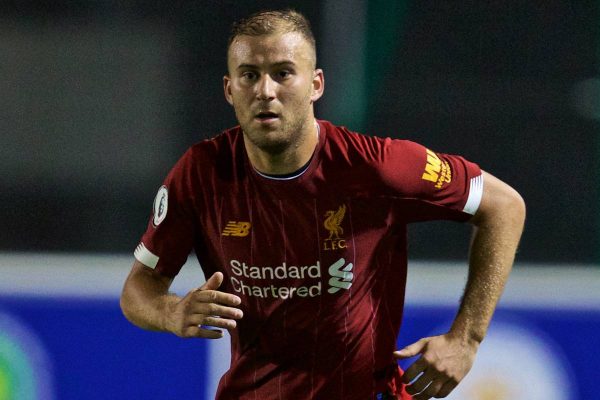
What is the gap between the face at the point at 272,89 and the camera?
3189mm

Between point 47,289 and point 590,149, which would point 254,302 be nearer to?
point 47,289

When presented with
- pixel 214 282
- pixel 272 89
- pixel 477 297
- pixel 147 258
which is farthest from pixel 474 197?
pixel 147 258

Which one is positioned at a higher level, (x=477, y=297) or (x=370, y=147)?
(x=370, y=147)

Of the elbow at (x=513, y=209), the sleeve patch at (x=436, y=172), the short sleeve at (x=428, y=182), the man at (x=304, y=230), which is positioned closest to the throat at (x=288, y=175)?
the man at (x=304, y=230)

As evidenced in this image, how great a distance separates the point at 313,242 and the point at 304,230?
4cm

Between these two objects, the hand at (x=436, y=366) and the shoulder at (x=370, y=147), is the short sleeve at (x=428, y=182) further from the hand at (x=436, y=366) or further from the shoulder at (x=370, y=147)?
the hand at (x=436, y=366)

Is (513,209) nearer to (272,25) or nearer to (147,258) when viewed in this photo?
(272,25)

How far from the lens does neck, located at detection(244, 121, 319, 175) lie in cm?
323

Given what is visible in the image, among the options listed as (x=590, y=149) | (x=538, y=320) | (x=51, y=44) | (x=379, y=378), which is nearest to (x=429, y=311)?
(x=538, y=320)

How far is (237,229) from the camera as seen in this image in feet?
10.7

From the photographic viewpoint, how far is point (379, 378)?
10.8 ft

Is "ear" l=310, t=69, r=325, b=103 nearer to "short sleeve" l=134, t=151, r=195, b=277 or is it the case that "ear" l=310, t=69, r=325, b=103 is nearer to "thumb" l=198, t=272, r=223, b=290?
"short sleeve" l=134, t=151, r=195, b=277

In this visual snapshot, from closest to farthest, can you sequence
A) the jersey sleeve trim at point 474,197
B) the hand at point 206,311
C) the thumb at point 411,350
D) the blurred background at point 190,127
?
the hand at point 206,311 → the thumb at point 411,350 → the jersey sleeve trim at point 474,197 → the blurred background at point 190,127

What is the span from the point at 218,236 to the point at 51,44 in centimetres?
200
